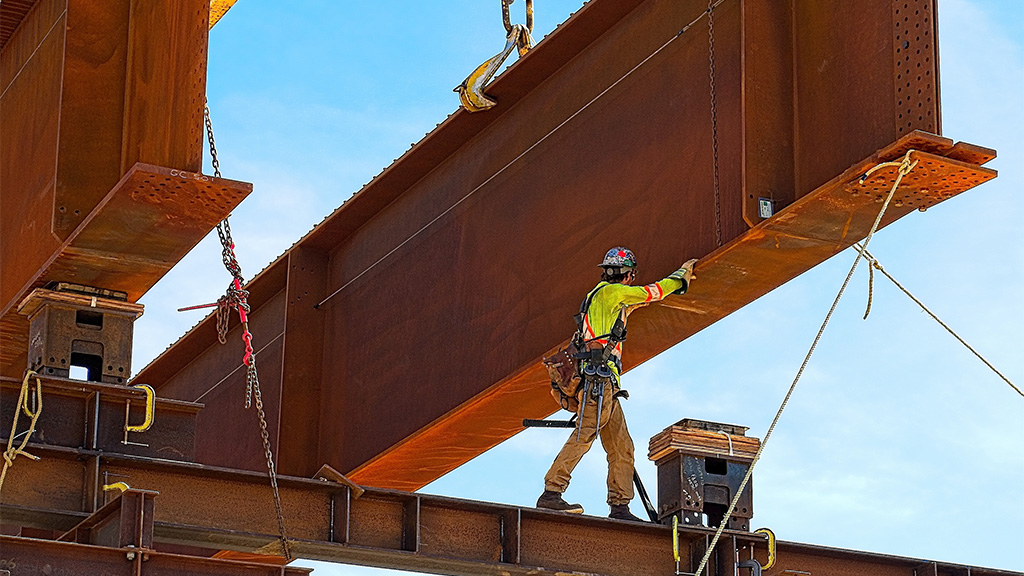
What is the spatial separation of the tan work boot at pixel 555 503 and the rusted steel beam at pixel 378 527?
0.67 ft

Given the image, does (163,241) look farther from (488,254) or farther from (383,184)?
(383,184)

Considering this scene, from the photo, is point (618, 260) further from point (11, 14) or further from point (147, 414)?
point (11, 14)

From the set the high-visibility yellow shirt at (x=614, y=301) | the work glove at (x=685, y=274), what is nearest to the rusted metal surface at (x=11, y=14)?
the high-visibility yellow shirt at (x=614, y=301)

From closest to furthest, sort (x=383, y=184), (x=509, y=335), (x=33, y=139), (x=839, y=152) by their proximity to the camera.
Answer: (x=839, y=152) < (x=33, y=139) < (x=509, y=335) < (x=383, y=184)

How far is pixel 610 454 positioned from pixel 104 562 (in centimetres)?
416

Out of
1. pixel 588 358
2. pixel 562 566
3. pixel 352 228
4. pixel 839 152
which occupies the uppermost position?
pixel 352 228

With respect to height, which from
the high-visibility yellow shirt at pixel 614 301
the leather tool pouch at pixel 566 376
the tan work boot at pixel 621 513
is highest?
the high-visibility yellow shirt at pixel 614 301

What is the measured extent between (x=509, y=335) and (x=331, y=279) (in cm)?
399

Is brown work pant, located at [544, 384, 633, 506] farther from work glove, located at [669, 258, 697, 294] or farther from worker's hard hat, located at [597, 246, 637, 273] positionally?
work glove, located at [669, 258, 697, 294]

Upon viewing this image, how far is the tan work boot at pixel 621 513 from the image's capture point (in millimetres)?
13219

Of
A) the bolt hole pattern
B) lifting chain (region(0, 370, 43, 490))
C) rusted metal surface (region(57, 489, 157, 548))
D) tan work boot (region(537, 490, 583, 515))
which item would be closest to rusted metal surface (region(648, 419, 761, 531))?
tan work boot (region(537, 490, 583, 515))

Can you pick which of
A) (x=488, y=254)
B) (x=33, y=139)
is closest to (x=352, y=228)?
(x=488, y=254)

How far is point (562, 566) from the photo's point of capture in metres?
12.7

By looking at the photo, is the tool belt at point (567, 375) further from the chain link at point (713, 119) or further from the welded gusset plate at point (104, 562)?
the welded gusset plate at point (104, 562)
